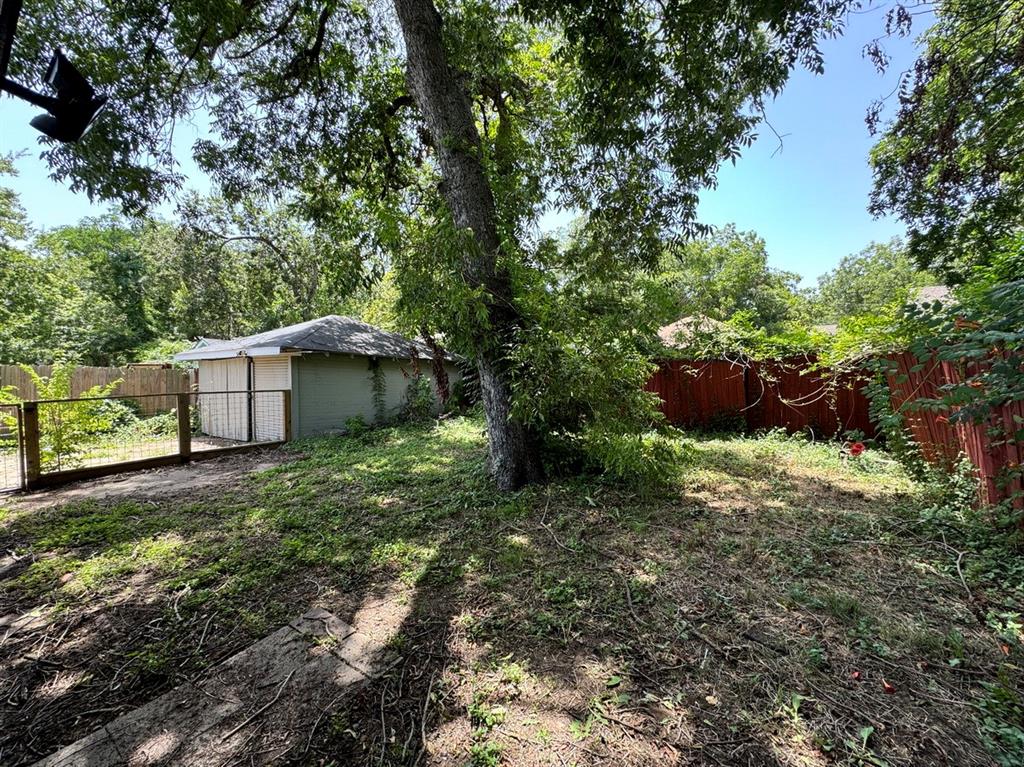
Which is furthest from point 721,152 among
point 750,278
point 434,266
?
point 750,278

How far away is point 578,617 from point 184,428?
7.70m

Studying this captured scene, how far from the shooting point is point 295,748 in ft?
5.45

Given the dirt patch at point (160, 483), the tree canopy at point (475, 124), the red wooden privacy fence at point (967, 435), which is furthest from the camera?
the dirt patch at point (160, 483)

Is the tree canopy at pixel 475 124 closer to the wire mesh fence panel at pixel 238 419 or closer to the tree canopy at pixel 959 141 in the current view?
the tree canopy at pixel 959 141

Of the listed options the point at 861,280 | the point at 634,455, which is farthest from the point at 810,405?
the point at 861,280

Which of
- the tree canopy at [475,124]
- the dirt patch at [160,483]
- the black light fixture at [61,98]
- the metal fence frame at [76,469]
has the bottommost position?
the dirt patch at [160,483]

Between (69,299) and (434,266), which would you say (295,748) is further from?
(69,299)

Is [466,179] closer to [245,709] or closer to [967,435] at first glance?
[245,709]

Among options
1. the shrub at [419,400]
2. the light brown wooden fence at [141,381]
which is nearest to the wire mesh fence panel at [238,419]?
the shrub at [419,400]

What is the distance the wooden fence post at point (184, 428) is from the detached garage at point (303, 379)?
1.16m

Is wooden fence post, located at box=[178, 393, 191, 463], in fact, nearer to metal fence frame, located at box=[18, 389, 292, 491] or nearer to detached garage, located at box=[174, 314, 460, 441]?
metal fence frame, located at box=[18, 389, 292, 491]

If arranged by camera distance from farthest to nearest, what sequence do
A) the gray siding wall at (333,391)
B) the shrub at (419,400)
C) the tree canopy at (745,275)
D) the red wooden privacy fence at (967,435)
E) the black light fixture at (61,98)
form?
the tree canopy at (745,275), the shrub at (419,400), the gray siding wall at (333,391), the red wooden privacy fence at (967,435), the black light fixture at (61,98)

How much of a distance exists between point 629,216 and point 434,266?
2571 mm

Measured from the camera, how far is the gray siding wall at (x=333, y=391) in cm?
924
